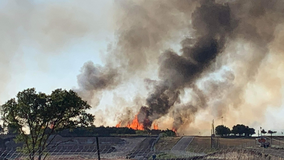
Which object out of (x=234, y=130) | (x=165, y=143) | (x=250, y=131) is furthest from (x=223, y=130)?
(x=165, y=143)

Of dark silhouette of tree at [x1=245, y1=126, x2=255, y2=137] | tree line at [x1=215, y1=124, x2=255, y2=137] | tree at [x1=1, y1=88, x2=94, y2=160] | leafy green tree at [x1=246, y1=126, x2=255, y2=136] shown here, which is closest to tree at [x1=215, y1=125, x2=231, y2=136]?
tree line at [x1=215, y1=124, x2=255, y2=137]

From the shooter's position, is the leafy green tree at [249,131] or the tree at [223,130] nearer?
the tree at [223,130]

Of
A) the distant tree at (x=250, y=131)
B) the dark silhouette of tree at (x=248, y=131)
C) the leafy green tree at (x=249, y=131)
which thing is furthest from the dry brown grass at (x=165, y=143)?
the distant tree at (x=250, y=131)

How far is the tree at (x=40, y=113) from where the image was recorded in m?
39.5

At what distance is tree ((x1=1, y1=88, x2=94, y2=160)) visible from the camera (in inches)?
1556

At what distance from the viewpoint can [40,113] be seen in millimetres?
40938

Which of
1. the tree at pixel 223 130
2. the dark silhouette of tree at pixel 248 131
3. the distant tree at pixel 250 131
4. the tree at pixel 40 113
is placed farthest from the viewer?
the distant tree at pixel 250 131

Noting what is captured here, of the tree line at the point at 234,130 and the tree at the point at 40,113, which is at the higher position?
the tree at the point at 40,113

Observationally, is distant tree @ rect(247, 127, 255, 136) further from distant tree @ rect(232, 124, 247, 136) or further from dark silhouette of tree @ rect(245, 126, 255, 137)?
distant tree @ rect(232, 124, 247, 136)

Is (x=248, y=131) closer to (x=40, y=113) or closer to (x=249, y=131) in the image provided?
(x=249, y=131)

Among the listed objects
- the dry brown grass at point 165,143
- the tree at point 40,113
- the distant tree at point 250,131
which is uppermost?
the tree at point 40,113

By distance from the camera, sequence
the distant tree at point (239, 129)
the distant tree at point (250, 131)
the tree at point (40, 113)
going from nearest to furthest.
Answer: the tree at point (40, 113) < the distant tree at point (239, 129) < the distant tree at point (250, 131)

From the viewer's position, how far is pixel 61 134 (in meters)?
110

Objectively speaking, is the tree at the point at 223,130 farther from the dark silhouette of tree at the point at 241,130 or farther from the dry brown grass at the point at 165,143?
the dry brown grass at the point at 165,143
